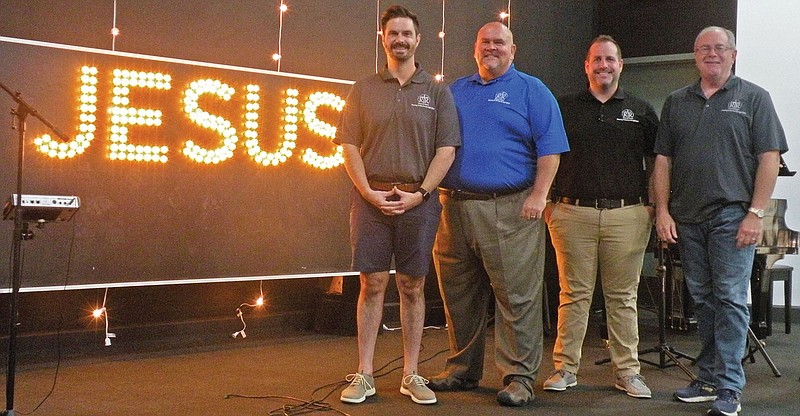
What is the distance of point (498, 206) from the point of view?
3934 millimetres

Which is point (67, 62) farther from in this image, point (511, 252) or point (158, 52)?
point (511, 252)

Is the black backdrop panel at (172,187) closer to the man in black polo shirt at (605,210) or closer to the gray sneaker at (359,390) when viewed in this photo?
the gray sneaker at (359,390)

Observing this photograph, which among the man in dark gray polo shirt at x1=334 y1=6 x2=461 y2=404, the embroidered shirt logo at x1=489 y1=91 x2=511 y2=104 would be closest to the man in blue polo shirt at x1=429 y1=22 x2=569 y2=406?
the embroidered shirt logo at x1=489 y1=91 x2=511 y2=104

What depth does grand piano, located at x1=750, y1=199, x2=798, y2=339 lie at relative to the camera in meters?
5.77

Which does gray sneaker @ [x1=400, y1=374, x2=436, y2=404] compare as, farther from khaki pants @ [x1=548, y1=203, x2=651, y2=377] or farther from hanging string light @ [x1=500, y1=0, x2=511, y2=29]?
hanging string light @ [x1=500, y1=0, x2=511, y2=29]

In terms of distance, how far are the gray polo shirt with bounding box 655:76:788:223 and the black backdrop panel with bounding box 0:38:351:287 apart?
2369mm

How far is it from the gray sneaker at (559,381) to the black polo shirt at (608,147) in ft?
2.94

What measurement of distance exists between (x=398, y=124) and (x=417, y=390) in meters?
1.22

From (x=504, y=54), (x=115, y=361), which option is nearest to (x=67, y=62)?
(x=115, y=361)

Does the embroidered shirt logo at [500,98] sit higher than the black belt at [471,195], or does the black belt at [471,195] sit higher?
the embroidered shirt logo at [500,98]

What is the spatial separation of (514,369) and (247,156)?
2.13m

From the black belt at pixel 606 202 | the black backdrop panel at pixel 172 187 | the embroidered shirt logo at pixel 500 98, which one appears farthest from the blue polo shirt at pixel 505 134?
the black backdrop panel at pixel 172 187

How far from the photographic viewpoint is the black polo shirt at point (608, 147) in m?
4.15

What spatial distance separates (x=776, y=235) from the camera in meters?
5.79
